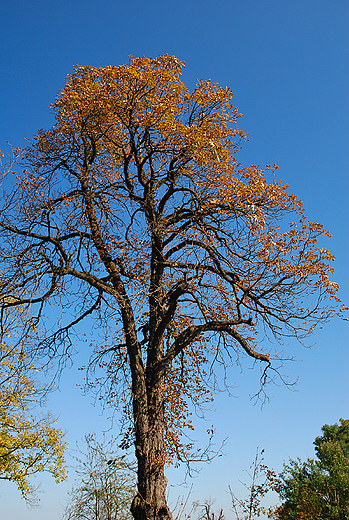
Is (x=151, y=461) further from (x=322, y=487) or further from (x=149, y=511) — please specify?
(x=322, y=487)

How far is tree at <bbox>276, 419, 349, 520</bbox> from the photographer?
1883 centimetres

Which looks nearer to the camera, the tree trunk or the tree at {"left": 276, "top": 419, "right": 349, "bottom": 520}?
the tree trunk

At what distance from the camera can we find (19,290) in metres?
7.20

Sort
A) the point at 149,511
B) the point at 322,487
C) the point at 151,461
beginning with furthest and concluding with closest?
the point at 322,487 < the point at 151,461 < the point at 149,511

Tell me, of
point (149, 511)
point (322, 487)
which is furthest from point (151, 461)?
point (322, 487)

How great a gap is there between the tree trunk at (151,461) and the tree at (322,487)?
1286 centimetres

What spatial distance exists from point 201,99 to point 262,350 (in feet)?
18.3

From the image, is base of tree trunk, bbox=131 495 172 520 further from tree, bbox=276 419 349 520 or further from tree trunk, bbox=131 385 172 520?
tree, bbox=276 419 349 520

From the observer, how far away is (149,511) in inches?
234

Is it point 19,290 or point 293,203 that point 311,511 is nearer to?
point 293,203

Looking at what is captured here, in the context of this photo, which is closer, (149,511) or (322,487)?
(149,511)

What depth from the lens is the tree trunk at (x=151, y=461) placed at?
19.7ft

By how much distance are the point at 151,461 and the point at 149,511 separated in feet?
2.30

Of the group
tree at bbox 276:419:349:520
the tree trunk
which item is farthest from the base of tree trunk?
tree at bbox 276:419:349:520
